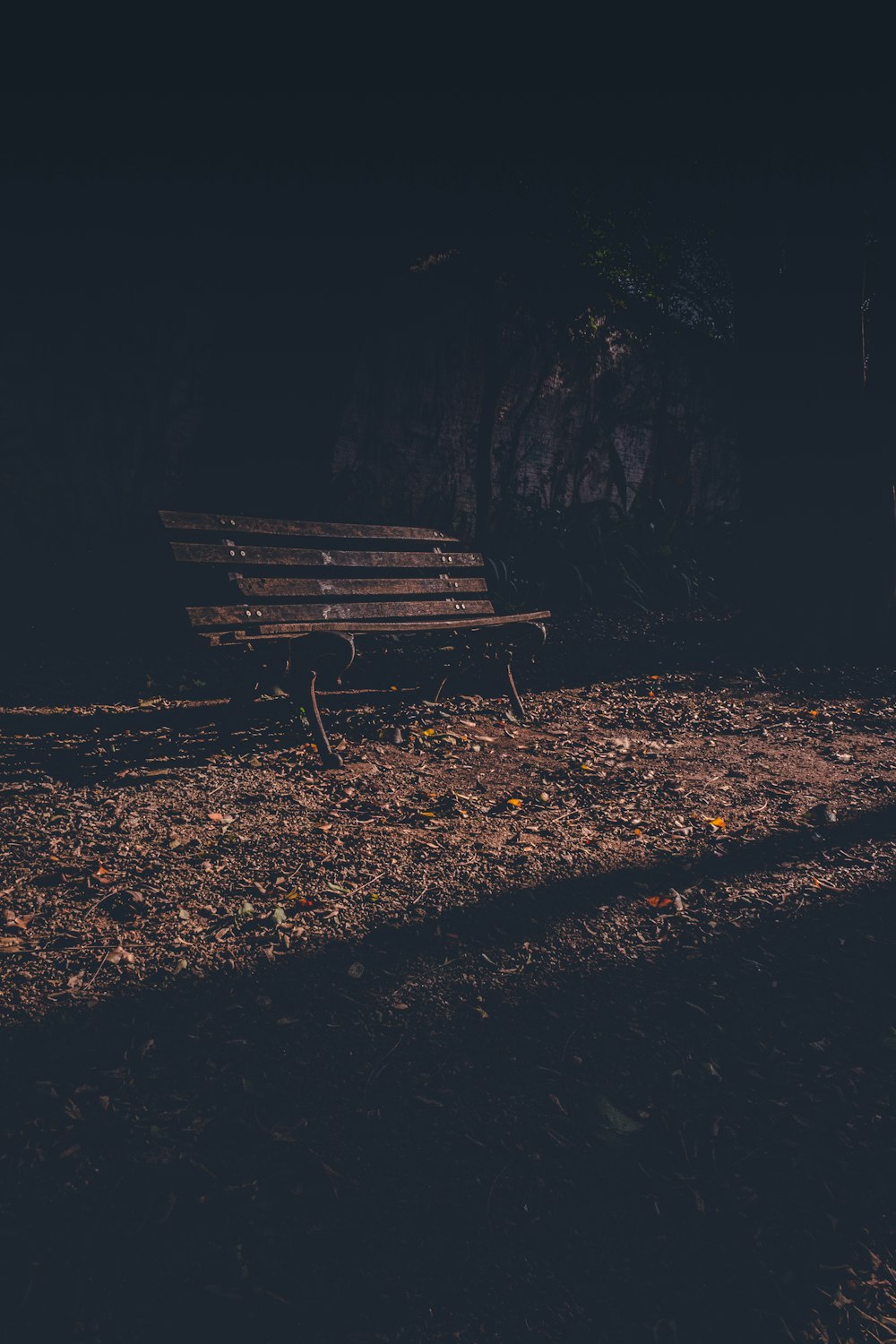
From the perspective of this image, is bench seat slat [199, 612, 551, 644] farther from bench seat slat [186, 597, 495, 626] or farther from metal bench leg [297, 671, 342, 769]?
metal bench leg [297, 671, 342, 769]

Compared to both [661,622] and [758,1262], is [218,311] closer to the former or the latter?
[661,622]

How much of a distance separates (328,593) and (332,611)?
0.13m

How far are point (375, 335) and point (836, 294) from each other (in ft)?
13.1

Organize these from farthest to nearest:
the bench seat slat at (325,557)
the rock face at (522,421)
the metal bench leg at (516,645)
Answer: the rock face at (522,421), the metal bench leg at (516,645), the bench seat slat at (325,557)

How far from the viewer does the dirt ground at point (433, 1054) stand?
1.67 metres

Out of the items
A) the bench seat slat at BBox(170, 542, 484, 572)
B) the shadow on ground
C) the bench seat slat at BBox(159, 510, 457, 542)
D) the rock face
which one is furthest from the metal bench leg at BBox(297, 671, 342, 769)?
the rock face

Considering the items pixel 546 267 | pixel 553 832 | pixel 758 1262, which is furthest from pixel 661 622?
pixel 758 1262

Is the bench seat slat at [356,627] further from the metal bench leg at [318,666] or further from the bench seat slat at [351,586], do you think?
the bench seat slat at [351,586]

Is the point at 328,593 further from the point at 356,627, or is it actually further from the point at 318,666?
the point at 318,666

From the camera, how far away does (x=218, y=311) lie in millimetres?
5707

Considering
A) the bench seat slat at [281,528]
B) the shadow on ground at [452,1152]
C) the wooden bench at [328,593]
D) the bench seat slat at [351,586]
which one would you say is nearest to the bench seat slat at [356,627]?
the wooden bench at [328,593]

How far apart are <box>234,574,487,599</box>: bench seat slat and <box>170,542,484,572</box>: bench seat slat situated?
10cm

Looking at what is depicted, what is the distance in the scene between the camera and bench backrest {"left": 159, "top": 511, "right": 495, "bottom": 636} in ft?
13.6

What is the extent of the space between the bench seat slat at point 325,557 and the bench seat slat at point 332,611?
10.0 inches
